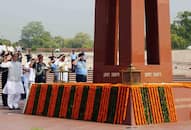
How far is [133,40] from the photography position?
39.2 ft

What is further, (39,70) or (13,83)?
(39,70)

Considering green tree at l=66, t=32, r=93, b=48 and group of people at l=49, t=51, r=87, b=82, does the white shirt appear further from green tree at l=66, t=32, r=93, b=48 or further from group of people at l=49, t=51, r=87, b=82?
green tree at l=66, t=32, r=93, b=48

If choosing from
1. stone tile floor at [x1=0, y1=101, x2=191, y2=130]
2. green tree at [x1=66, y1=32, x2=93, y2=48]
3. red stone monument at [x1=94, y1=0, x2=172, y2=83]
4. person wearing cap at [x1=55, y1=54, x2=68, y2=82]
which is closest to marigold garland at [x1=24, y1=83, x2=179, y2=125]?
stone tile floor at [x1=0, y1=101, x2=191, y2=130]

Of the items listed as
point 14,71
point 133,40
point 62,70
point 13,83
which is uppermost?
point 133,40

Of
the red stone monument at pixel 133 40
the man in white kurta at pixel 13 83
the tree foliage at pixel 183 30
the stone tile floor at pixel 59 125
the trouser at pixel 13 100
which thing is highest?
→ the tree foliage at pixel 183 30

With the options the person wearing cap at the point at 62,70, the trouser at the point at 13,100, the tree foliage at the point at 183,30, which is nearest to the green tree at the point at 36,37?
the tree foliage at the point at 183,30

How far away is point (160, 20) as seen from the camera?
1298 cm

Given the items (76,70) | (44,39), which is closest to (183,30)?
(44,39)

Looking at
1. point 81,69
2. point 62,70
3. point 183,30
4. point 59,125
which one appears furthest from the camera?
point 183,30

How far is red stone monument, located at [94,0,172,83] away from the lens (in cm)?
1198

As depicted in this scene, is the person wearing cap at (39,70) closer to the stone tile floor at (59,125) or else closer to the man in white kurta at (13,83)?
the man in white kurta at (13,83)

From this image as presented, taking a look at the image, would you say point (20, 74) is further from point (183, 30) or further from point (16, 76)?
point (183, 30)

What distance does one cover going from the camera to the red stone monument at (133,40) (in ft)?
39.3

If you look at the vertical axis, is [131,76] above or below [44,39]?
below
